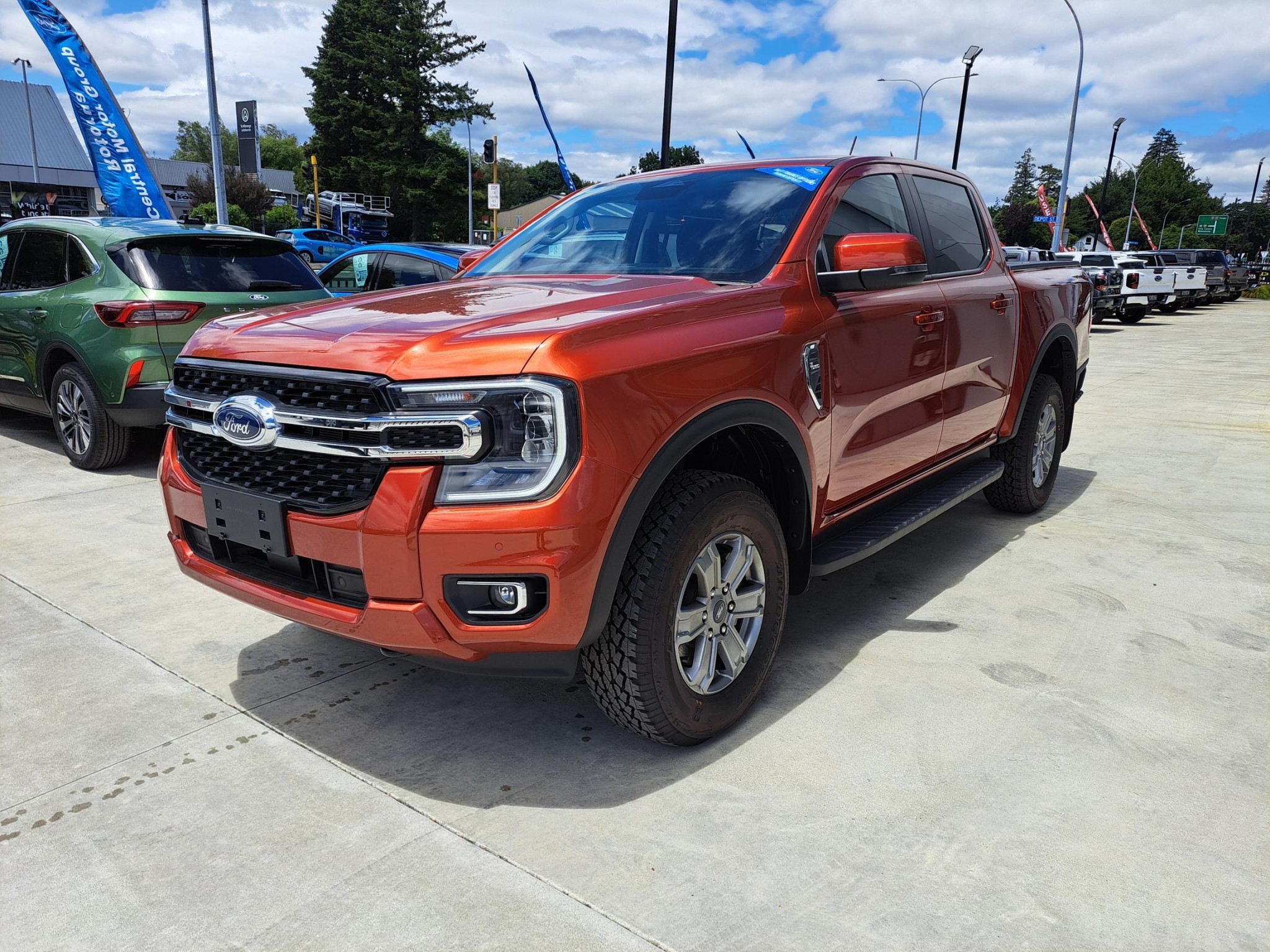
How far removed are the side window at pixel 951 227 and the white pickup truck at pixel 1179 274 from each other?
25669 millimetres

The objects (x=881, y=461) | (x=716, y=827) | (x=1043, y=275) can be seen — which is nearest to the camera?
(x=716, y=827)

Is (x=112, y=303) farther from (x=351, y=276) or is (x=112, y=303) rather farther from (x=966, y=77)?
(x=966, y=77)

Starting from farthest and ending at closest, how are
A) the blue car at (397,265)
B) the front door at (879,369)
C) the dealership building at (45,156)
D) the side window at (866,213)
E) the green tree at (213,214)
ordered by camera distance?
the dealership building at (45,156)
the green tree at (213,214)
the blue car at (397,265)
the side window at (866,213)
the front door at (879,369)

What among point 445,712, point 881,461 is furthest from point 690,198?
point 445,712

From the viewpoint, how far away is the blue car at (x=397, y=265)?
7.99 meters

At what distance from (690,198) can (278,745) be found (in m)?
2.44

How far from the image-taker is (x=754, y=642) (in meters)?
2.98

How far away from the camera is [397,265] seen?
8266 millimetres

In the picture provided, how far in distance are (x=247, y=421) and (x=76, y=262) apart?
15.2 ft

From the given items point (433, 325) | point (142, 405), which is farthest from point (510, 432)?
point (142, 405)

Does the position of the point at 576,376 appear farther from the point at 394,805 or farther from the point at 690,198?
the point at 690,198

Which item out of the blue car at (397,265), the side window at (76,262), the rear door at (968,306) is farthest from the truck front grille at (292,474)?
the blue car at (397,265)

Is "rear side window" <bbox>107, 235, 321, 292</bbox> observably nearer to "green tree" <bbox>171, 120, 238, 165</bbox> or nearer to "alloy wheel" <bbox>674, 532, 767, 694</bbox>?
"alloy wheel" <bbox>674, 532, 767, 694</bbox>

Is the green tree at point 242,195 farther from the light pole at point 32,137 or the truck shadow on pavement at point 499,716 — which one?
the truck shadow on pavement at point 499,716
